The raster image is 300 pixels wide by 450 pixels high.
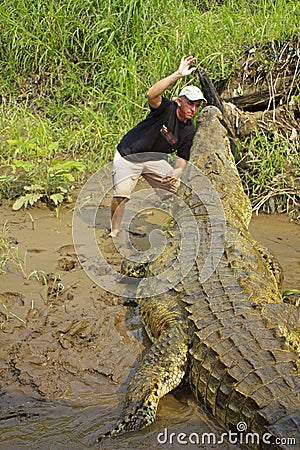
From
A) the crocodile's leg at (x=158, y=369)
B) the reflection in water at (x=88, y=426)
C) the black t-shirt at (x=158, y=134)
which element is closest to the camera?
the reflection in water at (x=88, y=426)

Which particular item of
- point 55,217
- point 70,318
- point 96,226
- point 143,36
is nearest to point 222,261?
point 70,318

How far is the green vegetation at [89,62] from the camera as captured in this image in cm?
619

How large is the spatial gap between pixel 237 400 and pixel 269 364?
26 cm

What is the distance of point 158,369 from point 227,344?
445 mm

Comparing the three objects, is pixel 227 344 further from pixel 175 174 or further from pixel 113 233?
pixel 113 233

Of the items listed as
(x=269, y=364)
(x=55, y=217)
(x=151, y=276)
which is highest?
(x=269, y=364)

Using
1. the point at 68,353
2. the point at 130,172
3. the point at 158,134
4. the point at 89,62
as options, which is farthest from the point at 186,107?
the point at 89,62

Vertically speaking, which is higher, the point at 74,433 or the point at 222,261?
the point at 222,261

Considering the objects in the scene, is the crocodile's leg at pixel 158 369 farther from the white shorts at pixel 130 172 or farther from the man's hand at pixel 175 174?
the white shorts at pixel 130 172

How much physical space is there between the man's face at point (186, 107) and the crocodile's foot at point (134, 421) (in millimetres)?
2778

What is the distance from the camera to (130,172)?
498 cm

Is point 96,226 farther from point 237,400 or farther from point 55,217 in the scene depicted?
point 237,400

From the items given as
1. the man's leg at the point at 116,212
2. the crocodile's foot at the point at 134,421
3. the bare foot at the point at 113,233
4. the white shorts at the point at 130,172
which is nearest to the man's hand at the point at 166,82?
the white shorts at the point at 130,172

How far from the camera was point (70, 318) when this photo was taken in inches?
152
